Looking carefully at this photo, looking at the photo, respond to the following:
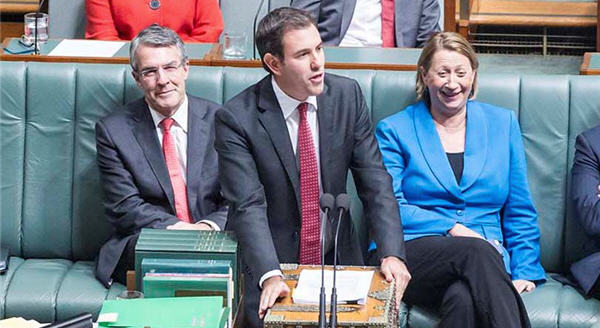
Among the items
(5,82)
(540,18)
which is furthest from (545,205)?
(540,18)

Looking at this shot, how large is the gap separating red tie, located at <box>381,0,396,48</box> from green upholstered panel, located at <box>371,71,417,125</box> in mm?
836

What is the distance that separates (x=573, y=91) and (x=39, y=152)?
163cm

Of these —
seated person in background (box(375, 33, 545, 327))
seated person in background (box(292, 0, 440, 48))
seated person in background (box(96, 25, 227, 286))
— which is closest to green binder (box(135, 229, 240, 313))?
seated person in background (box(96, 25, 227, 286))

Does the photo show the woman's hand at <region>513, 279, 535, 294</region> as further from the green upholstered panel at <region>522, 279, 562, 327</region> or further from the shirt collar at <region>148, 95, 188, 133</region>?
the shirt collar at <region>148, 95, 188, 133</region>

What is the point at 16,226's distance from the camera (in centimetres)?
370

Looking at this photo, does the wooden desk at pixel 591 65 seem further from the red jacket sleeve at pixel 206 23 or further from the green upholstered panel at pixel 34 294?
the green upholstered panel at pixel 34 294

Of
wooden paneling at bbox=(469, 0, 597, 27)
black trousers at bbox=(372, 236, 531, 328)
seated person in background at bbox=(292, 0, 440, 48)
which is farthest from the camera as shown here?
wooden paneling at bbox=(469, 0, 597, 27)

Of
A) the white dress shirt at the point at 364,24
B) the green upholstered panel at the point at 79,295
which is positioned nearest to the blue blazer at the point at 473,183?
the green upholstered panel at the point at 79,295

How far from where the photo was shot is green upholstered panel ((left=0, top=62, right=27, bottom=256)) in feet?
12.1

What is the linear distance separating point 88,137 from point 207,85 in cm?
40

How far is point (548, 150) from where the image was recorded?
3611mm

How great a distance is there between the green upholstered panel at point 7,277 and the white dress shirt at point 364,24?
149 cm

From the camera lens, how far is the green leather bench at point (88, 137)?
3.61 m

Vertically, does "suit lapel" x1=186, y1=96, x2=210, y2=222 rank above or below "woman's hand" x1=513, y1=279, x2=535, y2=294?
above
